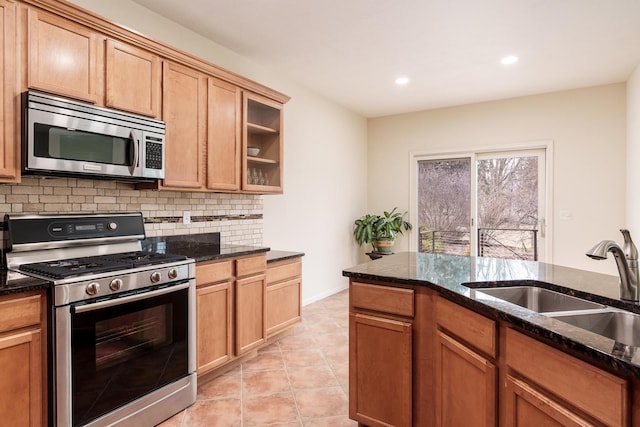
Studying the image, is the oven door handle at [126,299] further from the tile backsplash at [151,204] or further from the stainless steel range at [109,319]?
the tile backsplash at [151,204]

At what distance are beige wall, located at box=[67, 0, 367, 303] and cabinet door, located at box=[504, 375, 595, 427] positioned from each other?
301cm

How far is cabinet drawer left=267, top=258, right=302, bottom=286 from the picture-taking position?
10.8 feet

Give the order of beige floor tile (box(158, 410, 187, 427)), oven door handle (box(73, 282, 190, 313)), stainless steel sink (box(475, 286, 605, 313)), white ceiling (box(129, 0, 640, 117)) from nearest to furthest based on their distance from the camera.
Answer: stainless steel sink (box(475, 286, 605, 313))
oven door handle (box(73, 282, 190, 313))
beige floor tile (box(158, 410, 187, 427))
white ceiling (box(129, 0, 640, 117))

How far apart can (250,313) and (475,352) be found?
6.20 feet

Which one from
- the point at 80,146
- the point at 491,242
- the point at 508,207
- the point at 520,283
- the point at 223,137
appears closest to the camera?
the point at 520,283

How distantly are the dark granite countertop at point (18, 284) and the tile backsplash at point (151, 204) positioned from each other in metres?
0.51

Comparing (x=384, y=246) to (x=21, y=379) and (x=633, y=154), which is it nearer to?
(x=633, y=154)

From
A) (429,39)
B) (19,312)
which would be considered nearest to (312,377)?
(19,312)

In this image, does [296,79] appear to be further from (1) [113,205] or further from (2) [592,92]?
(2) [592,92]

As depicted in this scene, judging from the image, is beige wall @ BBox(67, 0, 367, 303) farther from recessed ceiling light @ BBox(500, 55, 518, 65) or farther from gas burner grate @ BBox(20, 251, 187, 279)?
recessed ceiling light @ BBox(500, 55, 518, 65)

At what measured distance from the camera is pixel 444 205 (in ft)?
18.8

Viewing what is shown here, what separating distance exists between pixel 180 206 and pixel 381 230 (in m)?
3.39

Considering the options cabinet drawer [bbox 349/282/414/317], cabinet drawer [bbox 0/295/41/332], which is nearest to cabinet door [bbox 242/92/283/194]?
cabinet drawer [bbox 349/282/414/317]

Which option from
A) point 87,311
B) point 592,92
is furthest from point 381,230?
point 87,311
